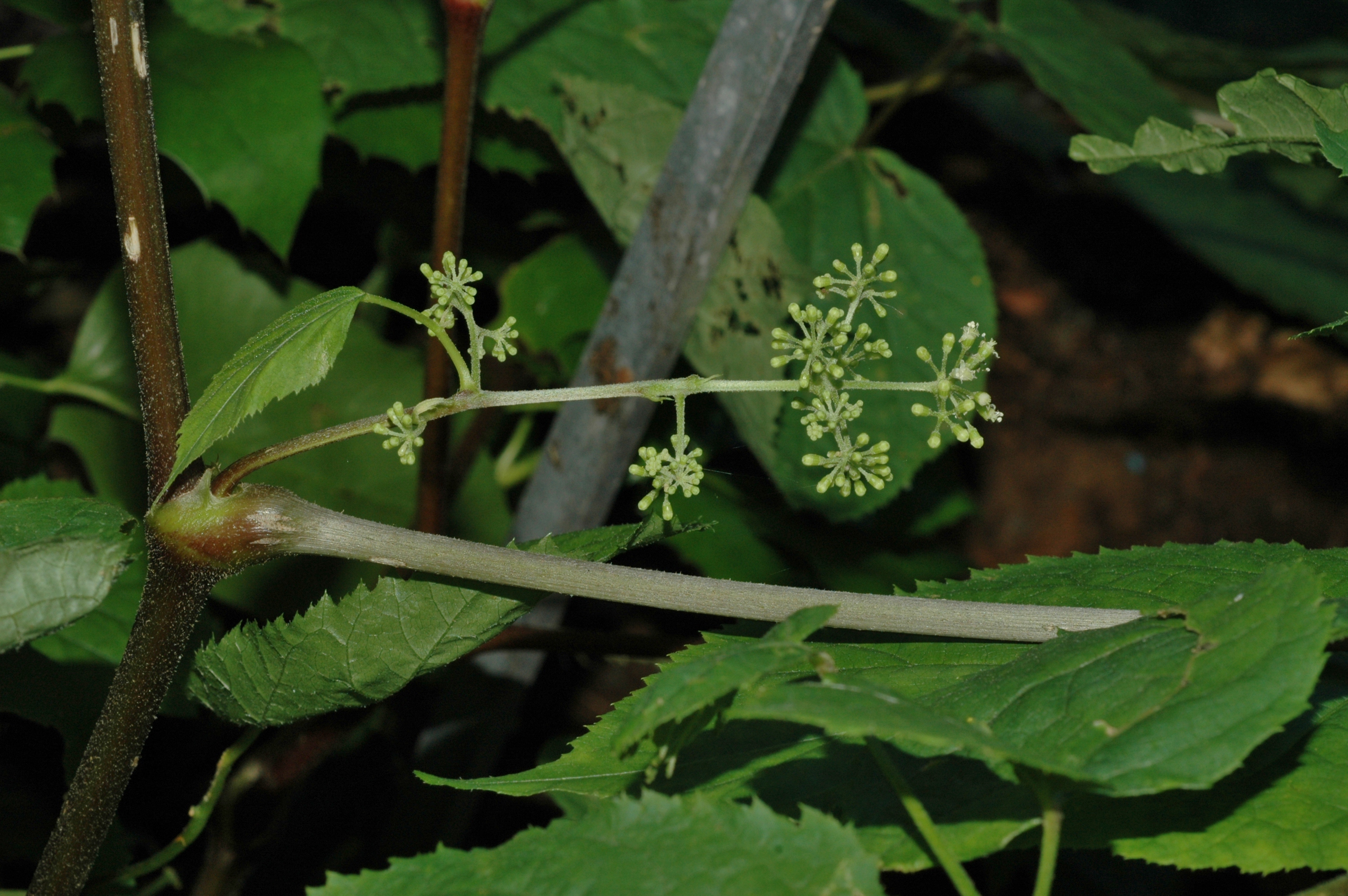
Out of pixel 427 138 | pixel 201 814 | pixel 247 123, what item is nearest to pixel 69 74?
pixel 247 123

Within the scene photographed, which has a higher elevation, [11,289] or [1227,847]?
[11,289]

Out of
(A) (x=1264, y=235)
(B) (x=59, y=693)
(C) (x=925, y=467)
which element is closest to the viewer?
(B) (x=59, y=693)

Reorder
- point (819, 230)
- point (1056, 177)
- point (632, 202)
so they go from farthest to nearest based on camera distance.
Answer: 1. point (1056, 177)
2. point (819, 230)
3. point (632, 202)

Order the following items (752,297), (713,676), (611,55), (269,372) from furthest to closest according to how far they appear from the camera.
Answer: (611,55)
(752,297)
(269,372)
(713,676)

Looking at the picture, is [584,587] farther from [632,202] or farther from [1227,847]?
[632,202]

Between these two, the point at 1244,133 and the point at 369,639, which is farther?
the point at 1244,133

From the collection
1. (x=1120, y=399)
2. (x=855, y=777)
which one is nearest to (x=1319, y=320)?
(x=1120, y=399)

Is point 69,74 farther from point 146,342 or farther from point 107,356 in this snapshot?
point 146,342
